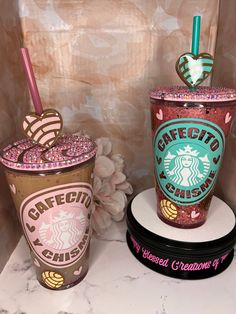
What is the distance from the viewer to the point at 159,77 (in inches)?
28.8

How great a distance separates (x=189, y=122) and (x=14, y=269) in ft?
1.40

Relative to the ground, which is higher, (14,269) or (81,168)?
(81,168)

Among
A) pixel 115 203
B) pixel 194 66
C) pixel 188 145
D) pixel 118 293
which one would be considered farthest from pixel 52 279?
pixel 194 66

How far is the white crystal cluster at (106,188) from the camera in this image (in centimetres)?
69

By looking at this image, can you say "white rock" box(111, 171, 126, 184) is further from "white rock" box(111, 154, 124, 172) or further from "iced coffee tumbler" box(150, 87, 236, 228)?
"iced coffee tumbler" box(150, 87, 236, 228)

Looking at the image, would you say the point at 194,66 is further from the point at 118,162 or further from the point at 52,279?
the point at 52,279

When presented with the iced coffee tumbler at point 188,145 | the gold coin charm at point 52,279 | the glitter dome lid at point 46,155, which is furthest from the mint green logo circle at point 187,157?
the gold coin charm at point 52,279

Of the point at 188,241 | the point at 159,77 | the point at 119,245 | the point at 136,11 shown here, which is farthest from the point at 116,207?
the point at 136,11

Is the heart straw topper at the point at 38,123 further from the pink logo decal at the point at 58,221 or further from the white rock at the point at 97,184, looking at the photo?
the white rock at the point at 97,184

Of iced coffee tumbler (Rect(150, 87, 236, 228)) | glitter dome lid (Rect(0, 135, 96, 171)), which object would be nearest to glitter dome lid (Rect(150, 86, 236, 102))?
iced coffee tumbler (Rect(150, 87, 236, 228))

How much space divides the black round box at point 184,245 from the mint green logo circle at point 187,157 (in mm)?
66

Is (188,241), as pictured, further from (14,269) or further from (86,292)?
(14,269)

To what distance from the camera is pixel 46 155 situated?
1.53ft

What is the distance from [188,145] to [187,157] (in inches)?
0.9
